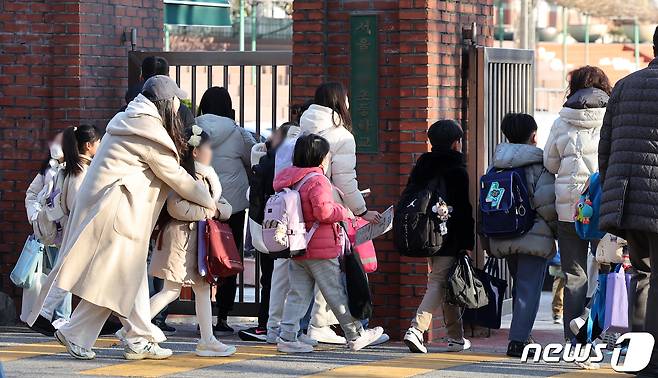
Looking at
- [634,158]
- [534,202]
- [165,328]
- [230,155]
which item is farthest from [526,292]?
[165,328]

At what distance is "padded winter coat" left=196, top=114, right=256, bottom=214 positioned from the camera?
11.0 meters

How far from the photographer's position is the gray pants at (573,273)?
378 inches

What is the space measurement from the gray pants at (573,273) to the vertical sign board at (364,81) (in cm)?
177

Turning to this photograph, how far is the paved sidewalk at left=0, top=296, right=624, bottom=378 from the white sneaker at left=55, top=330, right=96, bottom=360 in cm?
5

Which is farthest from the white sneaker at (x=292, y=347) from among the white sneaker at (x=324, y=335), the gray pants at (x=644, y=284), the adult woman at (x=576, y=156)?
the gray pants at (x=644, y=284)

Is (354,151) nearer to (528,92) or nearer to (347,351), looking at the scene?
(347,351)

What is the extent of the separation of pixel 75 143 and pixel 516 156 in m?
3.23

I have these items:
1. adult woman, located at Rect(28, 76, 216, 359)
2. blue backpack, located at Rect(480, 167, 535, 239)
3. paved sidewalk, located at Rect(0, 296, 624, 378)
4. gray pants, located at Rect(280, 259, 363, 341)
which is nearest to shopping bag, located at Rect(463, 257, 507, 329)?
paved sidewalk, located at Rect(0, 296, 624, 378)

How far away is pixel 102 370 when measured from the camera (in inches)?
356

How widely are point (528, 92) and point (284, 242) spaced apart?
3.31m

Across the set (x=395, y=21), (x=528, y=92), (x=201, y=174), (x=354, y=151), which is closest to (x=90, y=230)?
(x=201, y=174)

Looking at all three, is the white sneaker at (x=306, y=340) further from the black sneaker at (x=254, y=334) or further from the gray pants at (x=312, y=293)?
the black sneaker at (x=254, y=334)

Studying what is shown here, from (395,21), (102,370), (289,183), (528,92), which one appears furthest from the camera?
(528,92)

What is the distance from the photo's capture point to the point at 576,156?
377 inches
